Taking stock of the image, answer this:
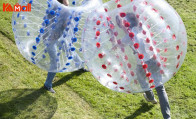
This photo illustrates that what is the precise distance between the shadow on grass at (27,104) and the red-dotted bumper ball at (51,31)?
82cm

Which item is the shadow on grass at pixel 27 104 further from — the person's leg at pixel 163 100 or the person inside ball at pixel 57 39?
the person's leg at pixel 163 100

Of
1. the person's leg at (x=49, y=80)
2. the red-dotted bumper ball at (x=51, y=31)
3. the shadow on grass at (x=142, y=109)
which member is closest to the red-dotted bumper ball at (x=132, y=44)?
the red-dotted bumper ball at (x=51, y=31)

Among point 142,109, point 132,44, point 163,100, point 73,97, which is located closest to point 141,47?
point 132,44

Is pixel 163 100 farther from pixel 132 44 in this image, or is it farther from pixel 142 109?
pixel 132 44

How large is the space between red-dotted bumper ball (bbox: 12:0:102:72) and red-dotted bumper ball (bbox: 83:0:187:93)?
368mm

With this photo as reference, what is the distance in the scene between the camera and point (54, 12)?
3430 millimetres

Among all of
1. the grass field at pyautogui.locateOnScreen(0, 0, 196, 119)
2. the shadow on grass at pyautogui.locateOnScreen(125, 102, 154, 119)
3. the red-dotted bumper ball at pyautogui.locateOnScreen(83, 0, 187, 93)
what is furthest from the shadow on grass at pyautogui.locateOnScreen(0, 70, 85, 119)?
the red-dotted bumper ball at pyautogui.locateOnScreen(83, 0, 187, 93)

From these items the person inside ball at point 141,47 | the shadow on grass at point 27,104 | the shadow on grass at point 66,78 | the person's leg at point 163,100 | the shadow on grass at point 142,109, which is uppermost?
the person inside ball at point 141,47

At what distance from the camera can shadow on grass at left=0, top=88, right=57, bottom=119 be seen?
13.3ft

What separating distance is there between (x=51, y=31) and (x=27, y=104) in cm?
138

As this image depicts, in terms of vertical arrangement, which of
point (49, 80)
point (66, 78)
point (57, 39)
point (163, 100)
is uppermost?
point (57, 39)

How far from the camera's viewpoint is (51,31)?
3510 millimetres

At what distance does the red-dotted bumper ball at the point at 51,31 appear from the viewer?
3.48m

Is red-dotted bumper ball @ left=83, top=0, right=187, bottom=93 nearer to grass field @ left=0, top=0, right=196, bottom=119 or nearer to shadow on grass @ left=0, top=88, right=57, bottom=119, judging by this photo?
grass field @ left=0, top=0, right=196, bottom=119
